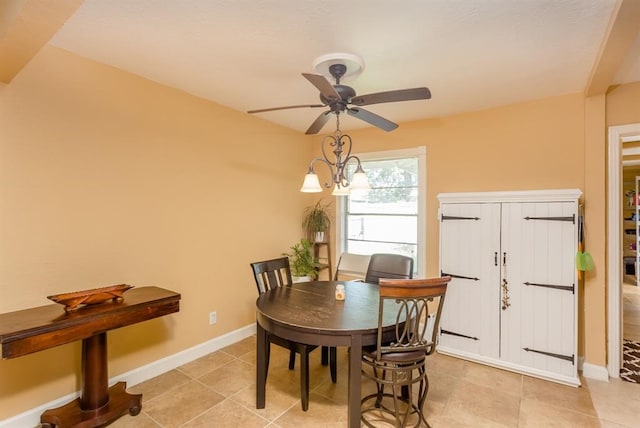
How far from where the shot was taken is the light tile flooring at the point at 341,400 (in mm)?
2223

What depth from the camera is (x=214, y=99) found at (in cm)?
322

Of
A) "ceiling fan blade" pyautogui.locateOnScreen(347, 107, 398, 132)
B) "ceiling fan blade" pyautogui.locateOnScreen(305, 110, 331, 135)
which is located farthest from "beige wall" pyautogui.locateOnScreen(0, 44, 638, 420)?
"ceiling fan blade" pyautogui.locateOnScreen(347, 107, 398, 132)

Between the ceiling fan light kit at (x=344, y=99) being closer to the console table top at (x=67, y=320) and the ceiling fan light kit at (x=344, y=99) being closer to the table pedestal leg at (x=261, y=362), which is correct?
the table pedestal leg at (x=261, y=362)

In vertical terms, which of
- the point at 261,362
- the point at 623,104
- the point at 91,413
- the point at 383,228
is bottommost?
the point at 91,413

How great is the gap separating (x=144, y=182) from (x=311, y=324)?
1.92 metres

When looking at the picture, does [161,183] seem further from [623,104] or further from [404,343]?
[623,104]

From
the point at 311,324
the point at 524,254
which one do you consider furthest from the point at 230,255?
the point at 524,254

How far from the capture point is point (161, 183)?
289 centimetres

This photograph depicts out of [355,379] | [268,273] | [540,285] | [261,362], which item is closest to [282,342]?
[261,362]

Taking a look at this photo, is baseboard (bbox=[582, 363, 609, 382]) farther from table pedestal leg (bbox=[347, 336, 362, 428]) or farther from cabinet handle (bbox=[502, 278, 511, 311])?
table pedestal leg (bbox=[347, 336, 362, 428])

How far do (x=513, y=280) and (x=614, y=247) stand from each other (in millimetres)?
854

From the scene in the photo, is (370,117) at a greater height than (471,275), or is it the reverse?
(370,117)

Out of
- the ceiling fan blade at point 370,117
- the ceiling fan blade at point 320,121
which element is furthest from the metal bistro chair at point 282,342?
the ceiling fan blade at point 370,117

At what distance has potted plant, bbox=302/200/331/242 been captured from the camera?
4410 millimetres
